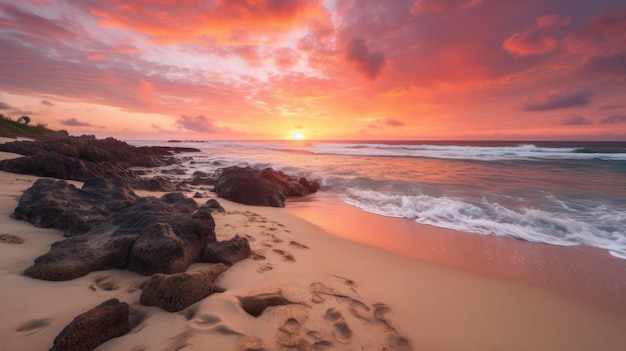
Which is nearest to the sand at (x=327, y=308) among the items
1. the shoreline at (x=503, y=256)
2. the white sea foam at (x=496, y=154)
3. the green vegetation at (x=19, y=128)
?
the shoreline at (x=503, y=256)

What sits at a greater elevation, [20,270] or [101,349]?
[20,270]

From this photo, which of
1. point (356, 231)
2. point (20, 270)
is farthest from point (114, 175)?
point (356, 231)

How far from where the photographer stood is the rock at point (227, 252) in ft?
10.4

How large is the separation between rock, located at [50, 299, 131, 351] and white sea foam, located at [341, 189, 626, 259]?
6.23 metres

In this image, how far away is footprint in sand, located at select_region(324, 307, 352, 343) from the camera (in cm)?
227

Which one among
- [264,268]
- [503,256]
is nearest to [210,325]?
[264,268]

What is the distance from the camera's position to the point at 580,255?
15.6 ft

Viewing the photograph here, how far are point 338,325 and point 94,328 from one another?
73.9 inches

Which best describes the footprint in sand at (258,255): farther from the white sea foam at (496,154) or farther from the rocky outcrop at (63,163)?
the white sea foam at (496,154)

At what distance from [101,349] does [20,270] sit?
1606 millimetres

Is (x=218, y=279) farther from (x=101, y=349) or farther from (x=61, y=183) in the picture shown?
(x=61, y=183)

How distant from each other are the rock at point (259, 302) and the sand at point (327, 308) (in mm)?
77

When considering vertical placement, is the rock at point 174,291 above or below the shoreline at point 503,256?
above

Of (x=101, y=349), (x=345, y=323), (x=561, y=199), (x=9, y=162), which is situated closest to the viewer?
(x=101, y=349)
